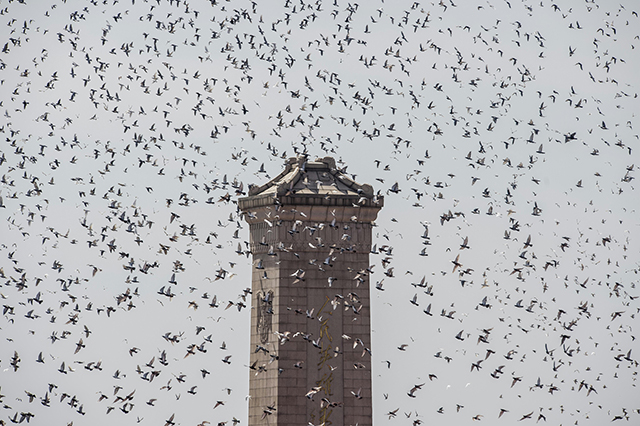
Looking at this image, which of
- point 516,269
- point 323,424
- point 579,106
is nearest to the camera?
point 579,106

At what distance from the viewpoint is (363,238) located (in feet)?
359

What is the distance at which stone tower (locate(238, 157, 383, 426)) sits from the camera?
347 ft

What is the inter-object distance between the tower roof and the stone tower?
74mm

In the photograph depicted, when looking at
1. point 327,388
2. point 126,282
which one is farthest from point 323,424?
point 126,282

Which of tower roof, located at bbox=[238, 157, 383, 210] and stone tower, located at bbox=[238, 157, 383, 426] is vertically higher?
tower roof, located at bbox=[238, 157, 383, 210]

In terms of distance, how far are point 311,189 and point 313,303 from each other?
8.48 m

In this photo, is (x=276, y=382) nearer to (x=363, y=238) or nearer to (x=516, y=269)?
(x=363, y=238)

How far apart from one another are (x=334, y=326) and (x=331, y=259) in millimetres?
5247

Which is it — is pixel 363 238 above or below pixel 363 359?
above

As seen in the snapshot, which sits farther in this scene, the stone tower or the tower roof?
the tower roof

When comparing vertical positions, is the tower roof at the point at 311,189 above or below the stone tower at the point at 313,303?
above

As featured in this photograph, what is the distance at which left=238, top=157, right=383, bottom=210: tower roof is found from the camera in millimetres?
Result: 106750

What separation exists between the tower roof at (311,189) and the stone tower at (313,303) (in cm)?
7

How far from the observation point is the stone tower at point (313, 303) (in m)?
106
